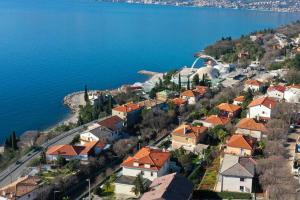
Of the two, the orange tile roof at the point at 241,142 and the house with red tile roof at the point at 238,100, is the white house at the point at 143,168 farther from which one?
the house with red tile roof at the point at 238,100

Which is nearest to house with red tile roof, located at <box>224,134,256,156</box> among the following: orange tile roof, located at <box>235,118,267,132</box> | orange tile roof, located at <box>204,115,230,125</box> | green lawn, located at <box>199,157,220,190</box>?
green lawn, located at <box>199,157,220,190</box>

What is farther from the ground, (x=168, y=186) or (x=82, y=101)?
(x=168, y=186)

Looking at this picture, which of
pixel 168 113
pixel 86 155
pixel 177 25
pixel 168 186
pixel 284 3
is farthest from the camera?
pixel 284 3

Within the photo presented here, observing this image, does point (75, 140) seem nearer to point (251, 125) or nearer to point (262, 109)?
point (251, 125)

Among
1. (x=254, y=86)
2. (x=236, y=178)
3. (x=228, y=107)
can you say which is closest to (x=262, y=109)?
(x=228, y=107)

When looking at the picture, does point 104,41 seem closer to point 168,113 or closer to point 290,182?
point 168,113

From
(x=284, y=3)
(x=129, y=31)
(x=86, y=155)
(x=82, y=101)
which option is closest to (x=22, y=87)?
(x=82, y=101)

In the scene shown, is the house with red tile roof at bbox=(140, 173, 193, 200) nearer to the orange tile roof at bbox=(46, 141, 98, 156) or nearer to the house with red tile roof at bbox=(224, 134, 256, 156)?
the house with red tile roof at bbox=(224, 134, 256, 156)
